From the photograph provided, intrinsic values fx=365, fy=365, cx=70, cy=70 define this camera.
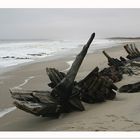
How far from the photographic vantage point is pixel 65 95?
207 inches

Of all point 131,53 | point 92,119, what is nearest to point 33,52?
point 131,53

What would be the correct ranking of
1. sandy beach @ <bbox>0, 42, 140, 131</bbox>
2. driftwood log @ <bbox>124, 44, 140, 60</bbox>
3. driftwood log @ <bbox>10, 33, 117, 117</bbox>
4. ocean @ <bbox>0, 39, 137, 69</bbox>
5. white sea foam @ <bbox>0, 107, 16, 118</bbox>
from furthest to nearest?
ocean @ <bbox>0, 39, 137, 69</bbox>
driftwood log @ <bbox>124, 44, 140, 60</bbox>
white sea foam @ <bbox>0, 107, 16, 118</bbox>
driftwood log @ <bbox>10, 33, 117, 117</bbox>
sandy beach @ <bbox>0, 42, 140, 131</bbox>

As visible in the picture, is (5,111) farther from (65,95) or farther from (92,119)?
(92,119)

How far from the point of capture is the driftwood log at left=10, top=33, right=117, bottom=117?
499 centimetres

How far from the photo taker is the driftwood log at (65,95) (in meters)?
4.99

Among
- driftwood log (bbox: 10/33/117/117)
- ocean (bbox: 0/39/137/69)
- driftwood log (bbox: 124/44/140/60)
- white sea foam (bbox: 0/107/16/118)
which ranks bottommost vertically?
white sea foam (bbox: 0/107/16/118)

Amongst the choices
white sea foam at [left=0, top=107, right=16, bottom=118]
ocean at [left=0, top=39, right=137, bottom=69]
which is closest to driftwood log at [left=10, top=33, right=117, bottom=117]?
white sea foam at [left=0, top=107, right=16, bottom=118]

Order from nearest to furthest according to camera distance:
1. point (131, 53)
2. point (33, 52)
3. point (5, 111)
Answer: point (5, 111) → point (131, 53) → point (33, 52)

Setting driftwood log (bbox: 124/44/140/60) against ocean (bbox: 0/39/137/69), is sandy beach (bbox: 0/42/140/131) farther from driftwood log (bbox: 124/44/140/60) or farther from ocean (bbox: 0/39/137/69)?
ocean (bbox: 0/39/137/69)

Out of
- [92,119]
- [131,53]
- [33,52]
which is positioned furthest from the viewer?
[33,52]
